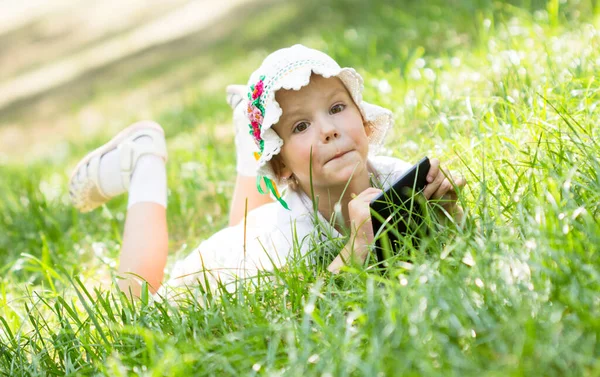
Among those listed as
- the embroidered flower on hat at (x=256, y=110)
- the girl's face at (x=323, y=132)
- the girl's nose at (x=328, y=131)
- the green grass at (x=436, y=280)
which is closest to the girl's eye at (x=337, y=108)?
the girl's face at (x=323, y=132)

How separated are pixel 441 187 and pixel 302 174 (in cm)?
54

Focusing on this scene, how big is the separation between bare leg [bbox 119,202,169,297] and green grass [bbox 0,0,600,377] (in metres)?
0.27

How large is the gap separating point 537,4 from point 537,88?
2.19 meters

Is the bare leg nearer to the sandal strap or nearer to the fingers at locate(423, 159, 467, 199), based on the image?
the sandal strap

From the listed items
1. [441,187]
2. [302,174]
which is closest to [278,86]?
[302,174]

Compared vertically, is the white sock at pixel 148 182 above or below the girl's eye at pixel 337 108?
below

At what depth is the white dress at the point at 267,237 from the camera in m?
2.74

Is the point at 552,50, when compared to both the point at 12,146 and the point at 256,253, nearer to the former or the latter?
the point at 256,253

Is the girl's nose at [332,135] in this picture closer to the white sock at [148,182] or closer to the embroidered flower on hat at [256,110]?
the embroidered flower on hat at [256,110]

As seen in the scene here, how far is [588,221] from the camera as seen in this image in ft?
5.92

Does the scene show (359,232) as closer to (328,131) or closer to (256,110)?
(328,131)

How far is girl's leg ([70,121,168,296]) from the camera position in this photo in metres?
3.34

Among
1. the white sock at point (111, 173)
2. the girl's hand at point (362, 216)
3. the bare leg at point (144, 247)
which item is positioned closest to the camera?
the girl's hand at point (362, 216)

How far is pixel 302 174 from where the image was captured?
273 cm
